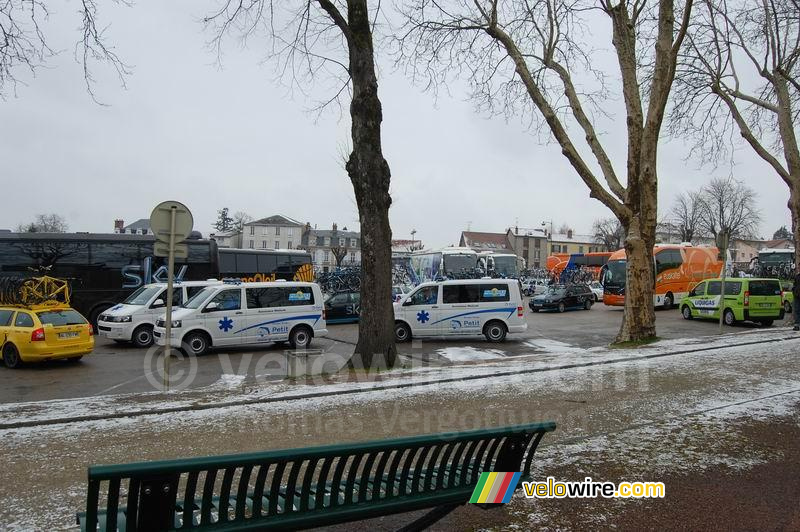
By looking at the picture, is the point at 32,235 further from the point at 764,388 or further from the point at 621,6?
the point at 764,388

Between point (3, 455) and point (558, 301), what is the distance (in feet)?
94.2

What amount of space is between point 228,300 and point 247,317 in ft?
2.19

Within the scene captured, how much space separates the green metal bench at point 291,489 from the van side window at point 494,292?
1415 centimetres

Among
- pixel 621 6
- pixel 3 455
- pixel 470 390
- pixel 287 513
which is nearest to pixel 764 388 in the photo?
pixel 470 390

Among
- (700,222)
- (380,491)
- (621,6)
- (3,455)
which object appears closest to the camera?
(380,491)

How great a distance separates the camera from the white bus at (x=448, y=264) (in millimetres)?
38750

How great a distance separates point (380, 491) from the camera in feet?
11.4

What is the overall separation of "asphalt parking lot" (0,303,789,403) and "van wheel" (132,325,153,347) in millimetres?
243

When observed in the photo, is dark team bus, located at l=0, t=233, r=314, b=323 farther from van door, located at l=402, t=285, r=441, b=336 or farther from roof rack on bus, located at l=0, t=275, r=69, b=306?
van door, located at l=402, t=285, r=441, b=336

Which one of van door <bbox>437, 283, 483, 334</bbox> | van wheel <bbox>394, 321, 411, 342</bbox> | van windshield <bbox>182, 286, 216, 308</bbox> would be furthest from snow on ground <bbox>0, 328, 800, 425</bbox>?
van wheel <bbox>394, 321, 411, 342</bbox>

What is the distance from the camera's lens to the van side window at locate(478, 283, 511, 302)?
17938 millimetres

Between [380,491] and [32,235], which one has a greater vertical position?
[32,235]

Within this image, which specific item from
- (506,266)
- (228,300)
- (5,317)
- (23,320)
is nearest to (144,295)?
(228,300)

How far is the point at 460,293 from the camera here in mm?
17969
